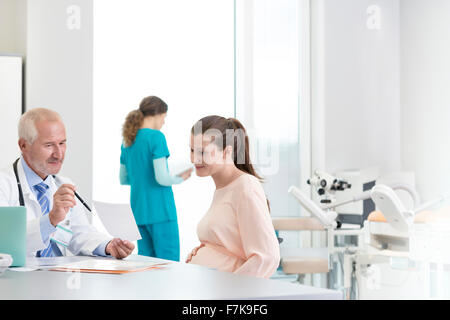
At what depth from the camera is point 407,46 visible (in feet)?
15.2

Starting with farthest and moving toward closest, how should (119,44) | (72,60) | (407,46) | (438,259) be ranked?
(407,46), (119,44), (72,60), (438,259)

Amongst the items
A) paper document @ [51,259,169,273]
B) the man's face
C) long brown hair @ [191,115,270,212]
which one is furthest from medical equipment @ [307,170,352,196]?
paper document @ [51,259,169,273]

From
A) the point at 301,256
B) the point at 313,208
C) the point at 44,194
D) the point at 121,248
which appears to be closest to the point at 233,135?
the point at 121,248

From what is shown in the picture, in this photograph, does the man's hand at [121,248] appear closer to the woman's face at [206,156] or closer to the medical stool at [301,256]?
the woman's face at [206,156]

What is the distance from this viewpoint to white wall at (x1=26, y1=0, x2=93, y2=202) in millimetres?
3586

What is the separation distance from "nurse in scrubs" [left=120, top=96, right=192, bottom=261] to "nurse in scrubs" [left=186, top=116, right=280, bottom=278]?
136 cm

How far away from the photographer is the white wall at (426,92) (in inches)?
167

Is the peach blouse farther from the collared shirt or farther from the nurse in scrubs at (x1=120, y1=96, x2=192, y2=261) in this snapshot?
the nurse in scrubs at (x1=120, y1=96, x2=192, y2=261)

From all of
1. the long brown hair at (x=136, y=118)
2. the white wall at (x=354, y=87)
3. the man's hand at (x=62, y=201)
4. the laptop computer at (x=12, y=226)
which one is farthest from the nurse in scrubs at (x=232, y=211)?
the white wall at (x=354, y=87)

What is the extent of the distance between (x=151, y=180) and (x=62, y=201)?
1742 millimetres
